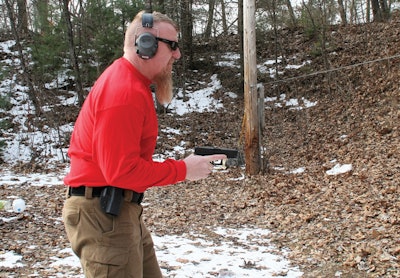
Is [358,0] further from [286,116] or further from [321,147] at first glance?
[321,147]

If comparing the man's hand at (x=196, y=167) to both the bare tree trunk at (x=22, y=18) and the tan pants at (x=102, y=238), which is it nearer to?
the tan pants at (x=102, y=238)

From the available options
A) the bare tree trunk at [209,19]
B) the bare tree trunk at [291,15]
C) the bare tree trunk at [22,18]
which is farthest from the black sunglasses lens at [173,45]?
the bare tree trunk at [291,15]

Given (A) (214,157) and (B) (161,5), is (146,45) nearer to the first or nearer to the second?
(A) (214,157)

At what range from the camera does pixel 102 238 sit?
2102 mm

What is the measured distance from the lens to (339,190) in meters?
7.14

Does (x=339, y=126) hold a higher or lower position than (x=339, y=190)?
higher

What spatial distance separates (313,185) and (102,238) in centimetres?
629

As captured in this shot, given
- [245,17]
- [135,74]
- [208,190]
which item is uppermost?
[245,17]

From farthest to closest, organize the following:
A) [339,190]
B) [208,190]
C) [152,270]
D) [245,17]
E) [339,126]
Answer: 1. [339,126]
2. [245,17]
3. [208,190]
4. [339,190]
5. [152,270]

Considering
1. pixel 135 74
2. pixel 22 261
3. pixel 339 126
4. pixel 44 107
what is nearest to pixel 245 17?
pixel 339 126

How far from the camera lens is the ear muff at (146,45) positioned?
210cm

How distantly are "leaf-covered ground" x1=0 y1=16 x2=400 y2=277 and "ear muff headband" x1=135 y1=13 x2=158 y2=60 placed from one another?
3.38 meters

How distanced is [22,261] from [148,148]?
3570 mm

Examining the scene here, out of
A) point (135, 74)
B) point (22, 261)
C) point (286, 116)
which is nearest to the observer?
point (135, 74)
